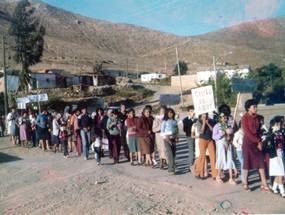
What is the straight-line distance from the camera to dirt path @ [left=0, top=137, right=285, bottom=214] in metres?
8.34

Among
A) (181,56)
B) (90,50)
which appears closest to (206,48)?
(181,56)

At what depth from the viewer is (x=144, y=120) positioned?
1266cm

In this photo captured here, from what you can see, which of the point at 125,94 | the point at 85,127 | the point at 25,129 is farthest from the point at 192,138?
the point at 125,94

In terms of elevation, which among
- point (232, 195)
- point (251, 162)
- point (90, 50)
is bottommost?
point (232, 195)

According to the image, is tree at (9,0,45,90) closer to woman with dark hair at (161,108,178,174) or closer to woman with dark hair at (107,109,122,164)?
woman with dark hair at (107,109,122,164)

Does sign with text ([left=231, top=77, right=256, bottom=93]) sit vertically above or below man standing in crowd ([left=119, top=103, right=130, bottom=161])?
above

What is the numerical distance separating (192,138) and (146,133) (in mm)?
1539

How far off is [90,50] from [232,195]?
361ft

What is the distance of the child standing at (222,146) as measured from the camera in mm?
9984

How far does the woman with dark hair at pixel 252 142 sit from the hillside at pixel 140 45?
70.5 meters

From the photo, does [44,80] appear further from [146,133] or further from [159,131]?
[159,131]

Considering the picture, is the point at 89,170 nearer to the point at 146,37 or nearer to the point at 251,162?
the point at 251,162

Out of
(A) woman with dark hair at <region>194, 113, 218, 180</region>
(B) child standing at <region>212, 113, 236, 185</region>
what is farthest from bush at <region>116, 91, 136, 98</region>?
(B) child standing at <region>212, 113, 236, 185</region>

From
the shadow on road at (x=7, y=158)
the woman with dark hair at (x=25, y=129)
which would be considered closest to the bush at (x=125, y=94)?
the woman with dark hair at (x=25, y=129)
